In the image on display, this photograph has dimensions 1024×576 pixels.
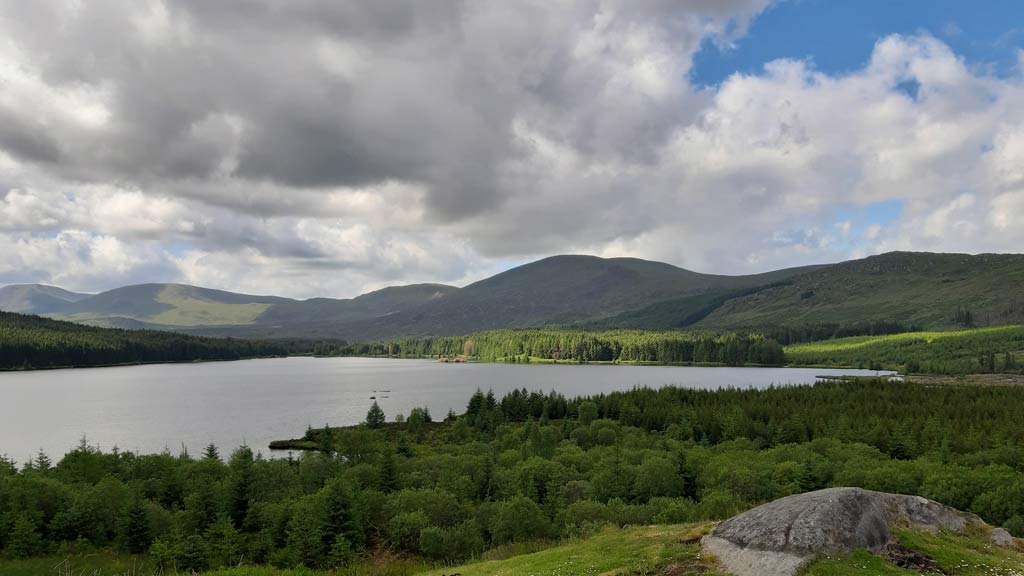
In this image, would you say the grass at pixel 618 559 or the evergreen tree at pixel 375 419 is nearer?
the grass at pixel 618 559

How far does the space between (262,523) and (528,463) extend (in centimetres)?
3061

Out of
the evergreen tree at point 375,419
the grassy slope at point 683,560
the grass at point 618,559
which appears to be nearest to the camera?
the grassy slope at point 683,560

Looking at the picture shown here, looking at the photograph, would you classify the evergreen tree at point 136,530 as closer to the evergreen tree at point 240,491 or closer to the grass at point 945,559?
the evergreen tree at point 240,491

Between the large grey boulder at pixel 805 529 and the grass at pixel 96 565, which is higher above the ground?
the large grey boulder at pixel 805 529

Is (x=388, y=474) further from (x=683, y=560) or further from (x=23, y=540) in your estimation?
(x=683, y=560)

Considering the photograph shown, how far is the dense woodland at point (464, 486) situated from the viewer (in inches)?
1916

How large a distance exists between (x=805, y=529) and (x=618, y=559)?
24.9 feet

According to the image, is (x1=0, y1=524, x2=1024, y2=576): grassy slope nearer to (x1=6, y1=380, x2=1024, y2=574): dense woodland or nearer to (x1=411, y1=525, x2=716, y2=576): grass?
(x1=411, y1=525, x2=716, y2=576): grass

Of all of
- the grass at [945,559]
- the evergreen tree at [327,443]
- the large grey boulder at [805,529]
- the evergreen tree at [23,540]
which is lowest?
the evergreen tree at [327,443]

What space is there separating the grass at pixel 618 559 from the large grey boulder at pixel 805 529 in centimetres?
122

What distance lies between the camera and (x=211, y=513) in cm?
5834

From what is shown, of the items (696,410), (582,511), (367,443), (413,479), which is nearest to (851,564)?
(582,511)

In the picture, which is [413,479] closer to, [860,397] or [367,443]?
[367,443]

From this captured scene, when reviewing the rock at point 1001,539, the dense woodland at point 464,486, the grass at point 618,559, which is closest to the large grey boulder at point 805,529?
the grass at point 618,559
